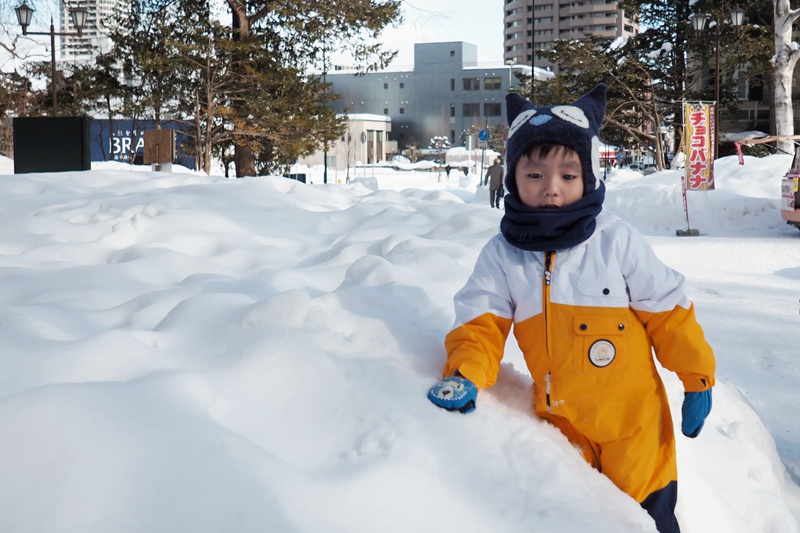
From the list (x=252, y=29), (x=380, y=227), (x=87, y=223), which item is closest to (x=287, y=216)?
(x=380, y=227)

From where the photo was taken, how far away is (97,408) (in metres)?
1.76

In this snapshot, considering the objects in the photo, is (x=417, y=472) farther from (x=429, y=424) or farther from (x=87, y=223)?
Answer: (x=87, y=223)

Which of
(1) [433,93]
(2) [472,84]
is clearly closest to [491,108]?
(2) [472,84]

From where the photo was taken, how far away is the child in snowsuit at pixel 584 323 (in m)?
1.99

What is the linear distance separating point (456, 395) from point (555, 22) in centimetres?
11601

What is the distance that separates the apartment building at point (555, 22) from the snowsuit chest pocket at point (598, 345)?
353 feet

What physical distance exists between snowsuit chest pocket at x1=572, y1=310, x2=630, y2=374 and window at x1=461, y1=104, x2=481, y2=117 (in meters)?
89.6

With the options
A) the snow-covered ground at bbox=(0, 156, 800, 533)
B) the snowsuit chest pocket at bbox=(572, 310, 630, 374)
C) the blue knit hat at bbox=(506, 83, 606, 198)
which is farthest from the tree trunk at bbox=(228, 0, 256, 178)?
the snowsuit chest pocket at bbox=(572, 310, 630, 374)

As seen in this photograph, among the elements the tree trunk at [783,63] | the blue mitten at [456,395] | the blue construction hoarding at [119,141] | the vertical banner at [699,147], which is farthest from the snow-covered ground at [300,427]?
the blue construction hoarding at [119,141]

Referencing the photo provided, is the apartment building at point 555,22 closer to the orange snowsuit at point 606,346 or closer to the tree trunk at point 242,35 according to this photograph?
the tree trunk at point 242,35

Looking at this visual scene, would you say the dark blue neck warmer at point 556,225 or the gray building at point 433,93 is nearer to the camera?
the dark blue neck warmer at point 556,225

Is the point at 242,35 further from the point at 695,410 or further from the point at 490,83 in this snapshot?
the point at 490,83

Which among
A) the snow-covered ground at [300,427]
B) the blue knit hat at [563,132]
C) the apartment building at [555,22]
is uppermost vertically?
the apartment building at [555,22]

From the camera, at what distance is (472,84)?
89688 mm
